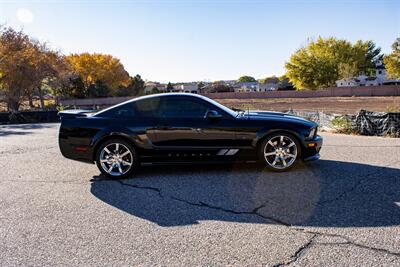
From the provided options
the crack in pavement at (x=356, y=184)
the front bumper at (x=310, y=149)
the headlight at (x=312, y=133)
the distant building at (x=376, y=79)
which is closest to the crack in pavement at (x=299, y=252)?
the crack in pavement at (x=356, y=184)

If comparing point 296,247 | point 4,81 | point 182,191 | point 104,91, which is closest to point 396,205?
point 296,247

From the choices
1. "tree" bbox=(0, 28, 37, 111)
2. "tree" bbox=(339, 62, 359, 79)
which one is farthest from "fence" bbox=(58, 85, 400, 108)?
"tree" bbox=(0, 28, 37, 111)

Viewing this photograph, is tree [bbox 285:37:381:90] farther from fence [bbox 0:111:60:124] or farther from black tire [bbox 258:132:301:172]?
black tire [bbox 258:132:301:172]

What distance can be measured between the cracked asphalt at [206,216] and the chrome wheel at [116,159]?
0.23 metres

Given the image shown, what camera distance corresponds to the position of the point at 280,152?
18.4 ft

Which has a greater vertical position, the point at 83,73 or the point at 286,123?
the point at 83,73

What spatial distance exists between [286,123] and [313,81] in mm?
64693

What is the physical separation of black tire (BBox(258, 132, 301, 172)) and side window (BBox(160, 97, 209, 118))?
4.04 ft

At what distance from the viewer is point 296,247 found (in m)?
3.00

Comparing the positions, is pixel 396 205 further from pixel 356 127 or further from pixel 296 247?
pixel 356 127

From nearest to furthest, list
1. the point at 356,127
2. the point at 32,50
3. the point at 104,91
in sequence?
the point at 356,127
the point at 32,50
the point at 104,91

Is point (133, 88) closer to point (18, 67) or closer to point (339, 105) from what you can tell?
point (18, 67)

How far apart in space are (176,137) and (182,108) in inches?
21.3

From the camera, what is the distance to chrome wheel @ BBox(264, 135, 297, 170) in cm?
559
